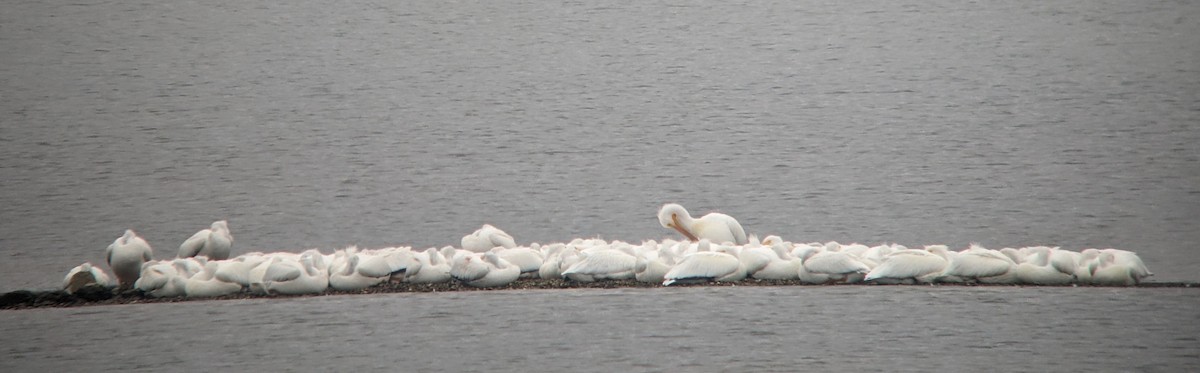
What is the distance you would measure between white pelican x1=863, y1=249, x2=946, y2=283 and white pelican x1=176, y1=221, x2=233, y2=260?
113cm

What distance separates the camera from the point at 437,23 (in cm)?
312

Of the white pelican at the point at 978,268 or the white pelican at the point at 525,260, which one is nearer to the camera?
the white pelican at the point at 978,268

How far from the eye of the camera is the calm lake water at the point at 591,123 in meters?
2.52

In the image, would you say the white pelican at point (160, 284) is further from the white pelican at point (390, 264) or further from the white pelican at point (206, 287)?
the white pelican at point (390, 264)

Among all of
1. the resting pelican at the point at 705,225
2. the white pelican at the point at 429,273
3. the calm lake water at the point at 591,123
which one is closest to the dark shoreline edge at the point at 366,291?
the white pelican at the point at 429,273

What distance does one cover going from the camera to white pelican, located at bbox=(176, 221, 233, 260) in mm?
1977

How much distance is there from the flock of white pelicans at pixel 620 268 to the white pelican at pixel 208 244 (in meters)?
0.11

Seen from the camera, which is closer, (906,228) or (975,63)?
(906,228)

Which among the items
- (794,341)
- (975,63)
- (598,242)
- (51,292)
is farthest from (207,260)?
(975,63)

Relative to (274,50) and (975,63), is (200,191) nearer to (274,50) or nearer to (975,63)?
(274,50)

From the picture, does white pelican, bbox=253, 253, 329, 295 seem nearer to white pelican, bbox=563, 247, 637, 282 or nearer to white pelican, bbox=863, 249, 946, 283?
A: white pelican, bbox=563, 247, 637, 282

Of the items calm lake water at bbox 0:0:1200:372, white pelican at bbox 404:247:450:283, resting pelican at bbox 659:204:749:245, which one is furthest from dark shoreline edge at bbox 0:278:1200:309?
resting pelican at bbox 659:204:749:245

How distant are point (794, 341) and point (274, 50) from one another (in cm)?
210

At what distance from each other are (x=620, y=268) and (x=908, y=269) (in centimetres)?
45
